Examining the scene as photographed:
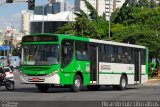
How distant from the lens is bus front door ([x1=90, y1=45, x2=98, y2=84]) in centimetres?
2664

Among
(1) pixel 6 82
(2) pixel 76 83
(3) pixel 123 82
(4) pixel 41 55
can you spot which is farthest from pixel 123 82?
(4) pixel 41 55

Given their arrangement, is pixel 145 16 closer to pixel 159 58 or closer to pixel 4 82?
pixel 159 58

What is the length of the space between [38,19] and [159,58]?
112 meters

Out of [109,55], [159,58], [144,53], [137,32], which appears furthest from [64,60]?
[159,58]

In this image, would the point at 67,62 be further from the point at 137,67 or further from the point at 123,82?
the point at 137,67

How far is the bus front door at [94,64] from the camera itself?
26.6 m

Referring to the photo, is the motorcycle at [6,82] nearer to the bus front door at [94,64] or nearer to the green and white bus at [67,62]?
the green and white bus at [67,62]

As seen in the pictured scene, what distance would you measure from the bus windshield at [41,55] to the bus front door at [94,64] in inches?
122

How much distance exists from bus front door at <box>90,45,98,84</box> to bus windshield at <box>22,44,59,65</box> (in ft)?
10.2

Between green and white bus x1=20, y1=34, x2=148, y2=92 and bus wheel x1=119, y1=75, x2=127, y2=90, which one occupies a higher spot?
green and white bus x1=20, y1=34, x2=148, y2=92

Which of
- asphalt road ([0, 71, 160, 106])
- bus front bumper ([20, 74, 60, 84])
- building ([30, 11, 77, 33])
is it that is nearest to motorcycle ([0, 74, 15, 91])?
asphalt road ([0, 71, 160, 106])

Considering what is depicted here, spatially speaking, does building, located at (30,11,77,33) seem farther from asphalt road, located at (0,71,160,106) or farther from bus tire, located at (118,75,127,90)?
asphalt road, located at (0,71,160,106)

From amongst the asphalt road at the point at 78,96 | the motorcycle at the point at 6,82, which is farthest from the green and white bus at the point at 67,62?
the motorcycle at the point at 6,82

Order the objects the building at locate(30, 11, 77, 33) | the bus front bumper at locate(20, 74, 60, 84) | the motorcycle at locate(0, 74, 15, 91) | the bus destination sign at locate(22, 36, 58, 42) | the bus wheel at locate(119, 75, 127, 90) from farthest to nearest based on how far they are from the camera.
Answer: the building at locate(30, 11, 77, 33), the bus wheel at locate(119, 75, 127, 90), the motorcycle at locate(0, 74, 15, 91), the bus destination sign at locate(22, 36, 58, 42), the bus front bumper at locate(20, 74, 60, 84)
